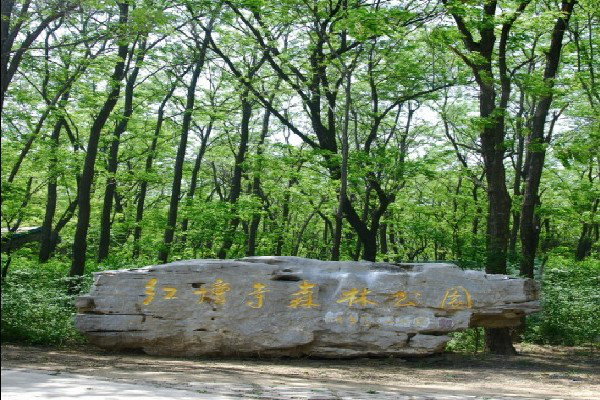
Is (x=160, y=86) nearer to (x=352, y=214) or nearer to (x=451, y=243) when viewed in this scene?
(x=352, y=214)

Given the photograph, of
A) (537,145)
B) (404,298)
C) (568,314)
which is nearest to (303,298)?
(404,298)

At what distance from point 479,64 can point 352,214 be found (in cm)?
491

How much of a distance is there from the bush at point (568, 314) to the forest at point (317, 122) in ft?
0.14

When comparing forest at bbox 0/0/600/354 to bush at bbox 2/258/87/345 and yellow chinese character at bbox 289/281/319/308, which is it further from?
Answer: yellow chinese character at bbox 289/281/319/308

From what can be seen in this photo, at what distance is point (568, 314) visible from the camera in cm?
1315

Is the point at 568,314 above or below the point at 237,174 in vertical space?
below

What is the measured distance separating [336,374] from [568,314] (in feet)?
20.8

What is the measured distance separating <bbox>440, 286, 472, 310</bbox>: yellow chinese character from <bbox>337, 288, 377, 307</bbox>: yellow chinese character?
120 centimetres

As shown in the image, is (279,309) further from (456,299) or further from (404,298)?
(456,299)

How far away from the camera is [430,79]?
16047 mm

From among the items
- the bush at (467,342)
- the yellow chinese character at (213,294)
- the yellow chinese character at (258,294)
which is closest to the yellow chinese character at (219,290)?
the yellow chinese character at (213,294)

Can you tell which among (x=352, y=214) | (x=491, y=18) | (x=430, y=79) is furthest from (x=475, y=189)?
(x=491, y=18)

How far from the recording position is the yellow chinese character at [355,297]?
1062cm

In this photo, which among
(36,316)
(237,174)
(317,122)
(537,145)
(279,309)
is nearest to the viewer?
(279,309)
